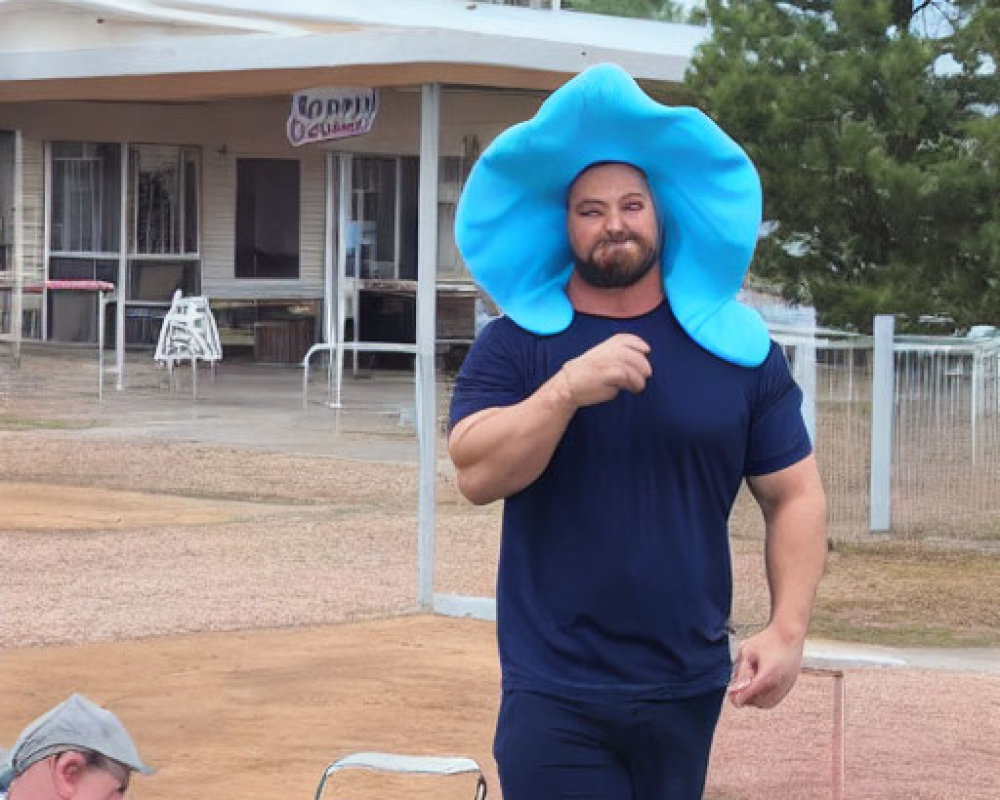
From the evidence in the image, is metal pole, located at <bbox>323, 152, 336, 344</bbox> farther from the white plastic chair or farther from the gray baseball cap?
the gray baseball cap

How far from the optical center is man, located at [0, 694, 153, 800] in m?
3.63

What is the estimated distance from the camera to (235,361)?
23.1 m

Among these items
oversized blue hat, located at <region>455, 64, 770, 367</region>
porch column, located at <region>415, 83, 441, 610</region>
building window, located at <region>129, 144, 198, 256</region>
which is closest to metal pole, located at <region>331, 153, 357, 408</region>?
building window, located at <region>129, 144, 198, 256</region>

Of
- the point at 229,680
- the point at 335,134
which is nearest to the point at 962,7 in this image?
the point at 335,134

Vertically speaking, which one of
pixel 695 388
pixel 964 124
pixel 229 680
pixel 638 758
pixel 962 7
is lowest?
pixel 229 680

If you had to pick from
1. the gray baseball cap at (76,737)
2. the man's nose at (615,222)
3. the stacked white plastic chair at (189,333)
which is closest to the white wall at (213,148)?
the stacked white plastic chair at (189,333)

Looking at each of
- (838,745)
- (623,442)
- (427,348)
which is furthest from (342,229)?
(623,442)

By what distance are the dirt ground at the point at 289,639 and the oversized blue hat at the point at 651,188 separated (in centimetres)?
323

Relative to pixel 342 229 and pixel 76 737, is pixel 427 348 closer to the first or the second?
pixel 342 229

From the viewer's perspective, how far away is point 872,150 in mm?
13430

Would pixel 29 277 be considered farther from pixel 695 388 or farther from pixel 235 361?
pixel 695 388

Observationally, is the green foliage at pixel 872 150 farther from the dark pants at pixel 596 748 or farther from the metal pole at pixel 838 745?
the dark pants at pixel 596 748

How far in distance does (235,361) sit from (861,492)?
496 inches

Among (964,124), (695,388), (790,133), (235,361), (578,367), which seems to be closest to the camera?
(578,367)
